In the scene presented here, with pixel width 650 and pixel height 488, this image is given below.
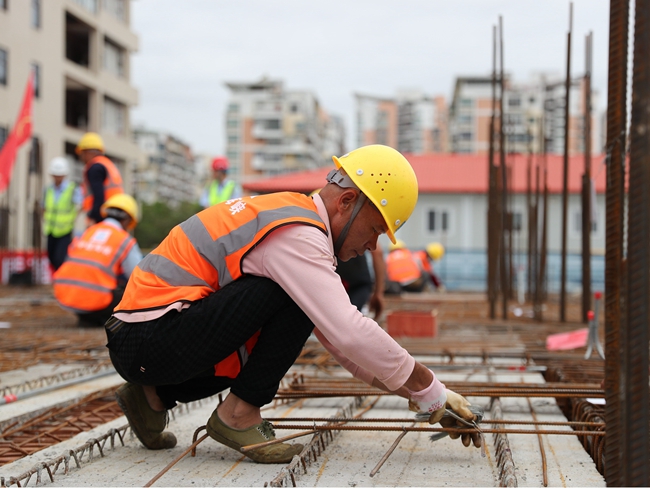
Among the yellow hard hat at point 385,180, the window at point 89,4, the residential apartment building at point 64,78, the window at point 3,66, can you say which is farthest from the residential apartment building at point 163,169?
the yellow hard hat at point 385,180

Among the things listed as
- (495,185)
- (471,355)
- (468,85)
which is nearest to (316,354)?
(471,355)

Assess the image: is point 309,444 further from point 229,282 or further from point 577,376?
point 577,376

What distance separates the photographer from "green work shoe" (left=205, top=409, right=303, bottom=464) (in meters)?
2.27

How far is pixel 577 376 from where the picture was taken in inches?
146

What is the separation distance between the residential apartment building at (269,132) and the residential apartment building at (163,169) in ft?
37.8

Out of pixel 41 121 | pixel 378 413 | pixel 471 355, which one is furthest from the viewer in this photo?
pixel 41 121

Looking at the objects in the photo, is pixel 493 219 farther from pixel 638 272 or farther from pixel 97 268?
pixel 638 272

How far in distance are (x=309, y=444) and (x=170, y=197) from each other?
10682 centimetres

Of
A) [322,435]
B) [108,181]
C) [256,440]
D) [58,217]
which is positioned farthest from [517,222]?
[256,440]

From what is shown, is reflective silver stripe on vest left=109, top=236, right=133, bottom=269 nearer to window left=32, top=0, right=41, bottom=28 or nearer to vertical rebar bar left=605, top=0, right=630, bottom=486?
vertical rebar bar left=605, top=0, right=630, bottom=486

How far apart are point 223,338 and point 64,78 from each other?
84.0ft

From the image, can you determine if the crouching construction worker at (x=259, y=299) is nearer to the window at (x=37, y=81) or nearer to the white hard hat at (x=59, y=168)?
the white hard hat at (x=59, y=168)

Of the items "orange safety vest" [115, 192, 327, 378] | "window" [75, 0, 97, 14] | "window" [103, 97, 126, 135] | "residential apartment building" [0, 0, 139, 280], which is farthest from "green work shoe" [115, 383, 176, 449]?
"window" [103, 97, 126, 135]

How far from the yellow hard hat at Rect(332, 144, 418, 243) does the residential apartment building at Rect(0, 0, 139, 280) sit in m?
17.5
